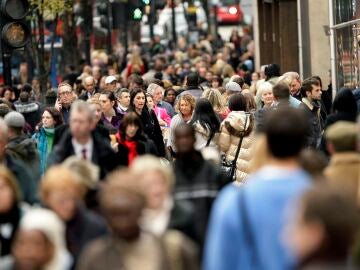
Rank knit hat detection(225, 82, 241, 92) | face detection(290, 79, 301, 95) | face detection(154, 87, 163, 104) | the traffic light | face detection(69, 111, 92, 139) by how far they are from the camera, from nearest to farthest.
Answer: face detection(69, 111, 92, 139) < face detection(290, 79, 301, 95) < knit hat detection(225, 82, 241, 92) < face detection(154, 87, 163, 104) < the traffic light

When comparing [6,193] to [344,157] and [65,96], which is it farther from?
[65,96]

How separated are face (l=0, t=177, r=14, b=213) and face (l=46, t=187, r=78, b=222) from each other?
1.26 ft

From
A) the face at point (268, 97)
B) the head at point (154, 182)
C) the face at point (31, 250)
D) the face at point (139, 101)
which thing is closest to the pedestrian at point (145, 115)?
the face at point (139, 101)

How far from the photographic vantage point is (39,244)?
337 inches

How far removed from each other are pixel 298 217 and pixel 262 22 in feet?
107

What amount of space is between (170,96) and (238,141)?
26.7ft

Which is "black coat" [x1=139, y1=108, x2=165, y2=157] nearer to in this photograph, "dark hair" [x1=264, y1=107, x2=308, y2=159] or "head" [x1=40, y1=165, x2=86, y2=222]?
"head" [x1=40, y1=165, x2=86, y2=222]

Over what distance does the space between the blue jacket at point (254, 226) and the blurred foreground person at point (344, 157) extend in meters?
2.88

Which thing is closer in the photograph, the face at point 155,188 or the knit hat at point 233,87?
the face at point 155,188

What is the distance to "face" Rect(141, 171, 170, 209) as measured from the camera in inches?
369

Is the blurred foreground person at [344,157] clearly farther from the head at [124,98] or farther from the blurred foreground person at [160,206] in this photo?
the head at [124,98]

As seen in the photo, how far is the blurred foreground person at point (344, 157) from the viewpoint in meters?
10.7

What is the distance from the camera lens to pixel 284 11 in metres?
35.8

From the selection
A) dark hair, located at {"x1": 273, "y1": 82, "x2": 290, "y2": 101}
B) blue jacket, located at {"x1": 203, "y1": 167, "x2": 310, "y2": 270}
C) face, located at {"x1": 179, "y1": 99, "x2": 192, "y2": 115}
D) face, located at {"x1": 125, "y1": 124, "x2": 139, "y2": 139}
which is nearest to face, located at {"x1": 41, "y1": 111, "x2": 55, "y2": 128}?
face, located at {"x1": 179, "y1": 99, "x2": 192, "y2": 115}
